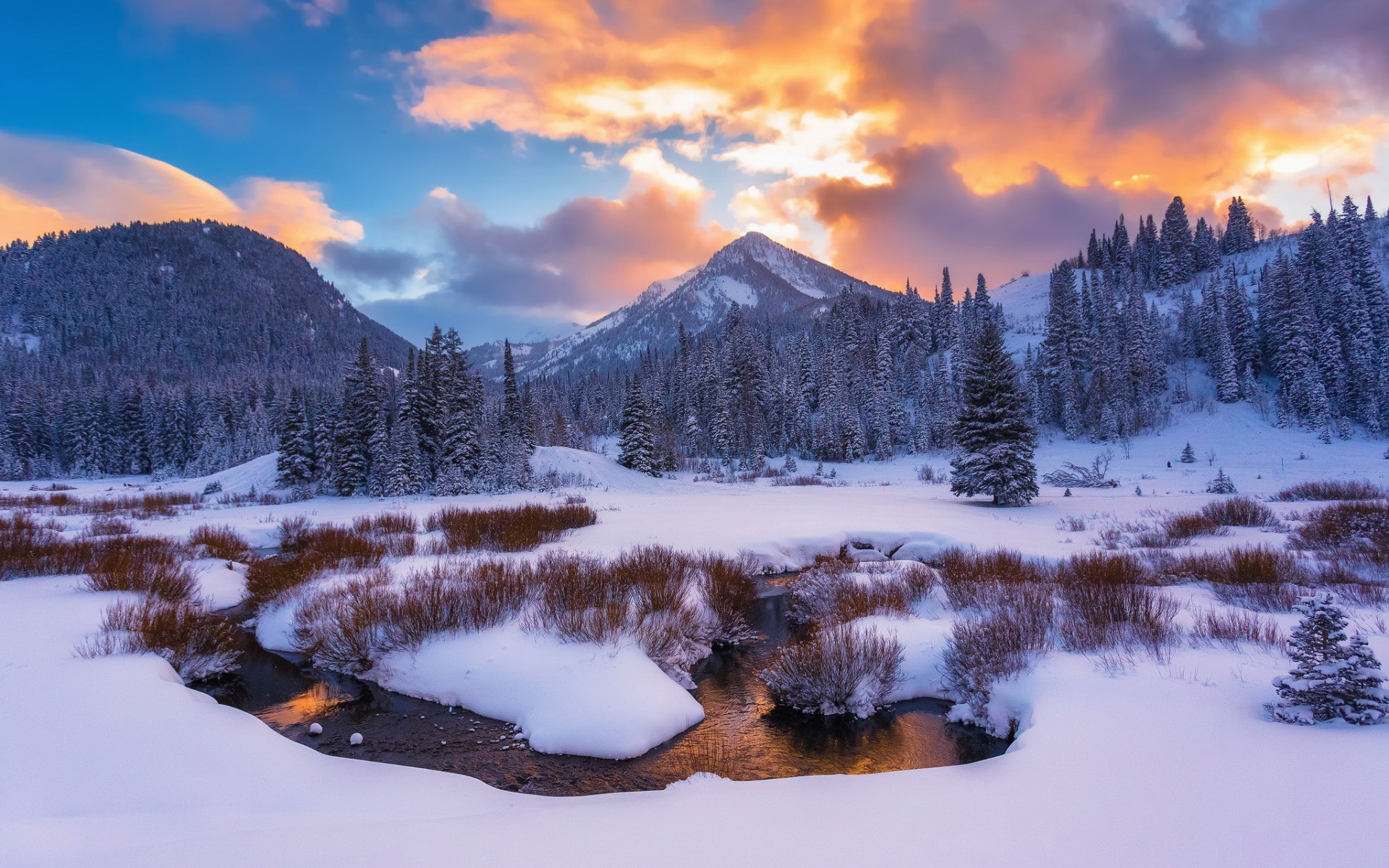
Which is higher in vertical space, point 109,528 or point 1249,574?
point 109,528

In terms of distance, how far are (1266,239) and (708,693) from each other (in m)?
151

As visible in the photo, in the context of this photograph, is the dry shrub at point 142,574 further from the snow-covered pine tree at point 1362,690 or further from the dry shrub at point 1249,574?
the dry shrub at point 1249,574

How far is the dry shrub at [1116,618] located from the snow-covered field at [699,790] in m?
0.47

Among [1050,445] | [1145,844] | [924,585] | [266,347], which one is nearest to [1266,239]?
[1050,445]

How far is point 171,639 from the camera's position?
29.8ft

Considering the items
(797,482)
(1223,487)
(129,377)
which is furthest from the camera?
(129,377)

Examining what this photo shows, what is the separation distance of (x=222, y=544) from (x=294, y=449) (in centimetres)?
2657

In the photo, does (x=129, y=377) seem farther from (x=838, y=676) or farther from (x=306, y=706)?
(x=838, y=676)

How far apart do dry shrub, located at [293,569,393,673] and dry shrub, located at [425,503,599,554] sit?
18.1ft

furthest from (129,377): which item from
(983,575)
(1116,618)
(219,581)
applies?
(1116,618)

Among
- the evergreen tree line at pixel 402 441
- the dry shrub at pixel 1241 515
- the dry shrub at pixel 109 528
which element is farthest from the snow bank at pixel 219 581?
the dry shrub at pixel 1241 515

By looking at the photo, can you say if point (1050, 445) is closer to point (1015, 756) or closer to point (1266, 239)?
point (1015, 756)

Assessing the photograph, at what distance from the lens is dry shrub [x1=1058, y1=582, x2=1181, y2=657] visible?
8.20 m

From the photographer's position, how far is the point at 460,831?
419 centimetres
